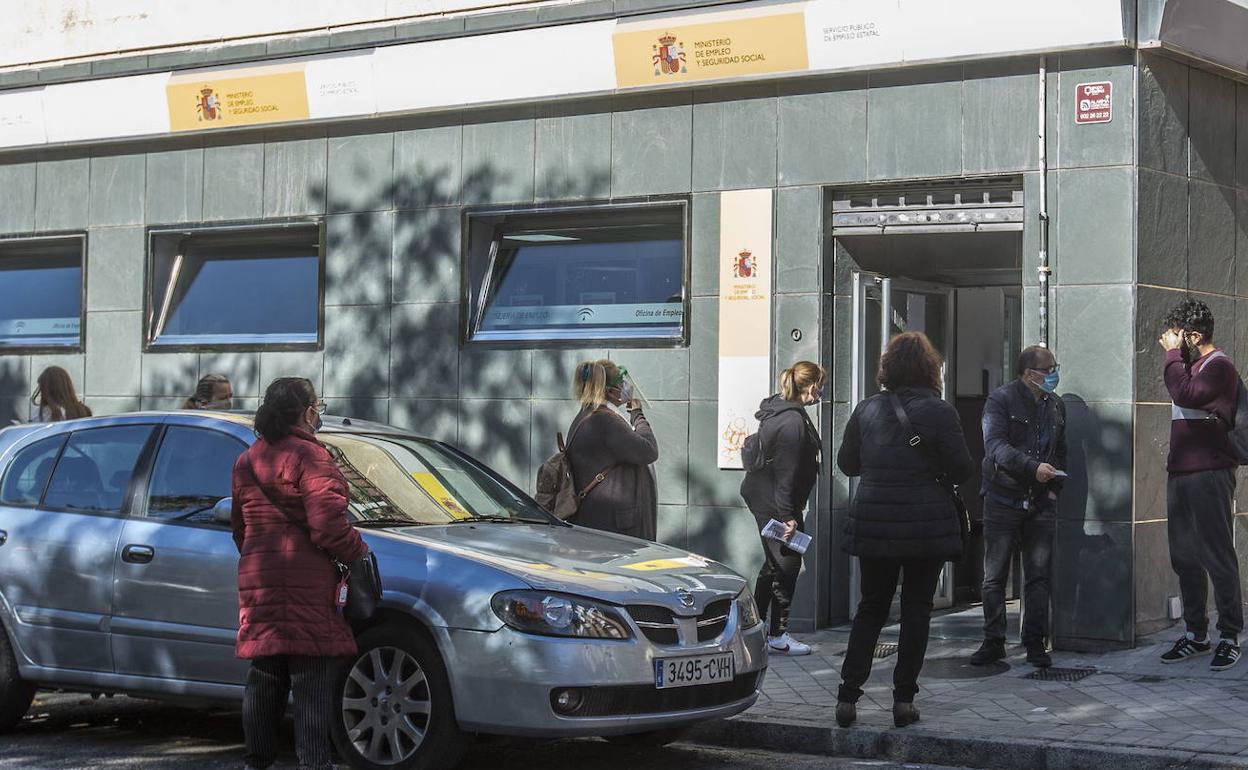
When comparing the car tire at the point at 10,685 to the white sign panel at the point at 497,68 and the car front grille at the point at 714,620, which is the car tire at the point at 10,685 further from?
the white sign panel at the point at 497,68

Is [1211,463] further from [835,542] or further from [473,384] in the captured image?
[473,384]

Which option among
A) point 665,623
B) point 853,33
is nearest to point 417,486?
point 665,623

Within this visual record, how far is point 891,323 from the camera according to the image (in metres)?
11.2

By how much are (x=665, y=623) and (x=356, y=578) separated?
1274 mm

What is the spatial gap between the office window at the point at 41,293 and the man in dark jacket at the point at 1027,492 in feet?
Result: 27.9

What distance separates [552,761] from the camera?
7.36 meters

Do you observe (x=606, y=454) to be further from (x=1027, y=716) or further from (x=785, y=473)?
(x=1027, y=716)

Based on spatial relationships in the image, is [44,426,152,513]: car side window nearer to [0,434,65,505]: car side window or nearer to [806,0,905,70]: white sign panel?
[0,434,65,505]: car side window

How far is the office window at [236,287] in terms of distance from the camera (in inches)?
525

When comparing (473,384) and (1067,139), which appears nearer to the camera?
(1067,139)

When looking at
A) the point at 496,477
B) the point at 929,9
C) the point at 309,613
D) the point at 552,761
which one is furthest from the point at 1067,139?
the point at 309,613

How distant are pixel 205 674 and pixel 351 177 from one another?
255 inches

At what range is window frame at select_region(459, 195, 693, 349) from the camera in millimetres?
11422

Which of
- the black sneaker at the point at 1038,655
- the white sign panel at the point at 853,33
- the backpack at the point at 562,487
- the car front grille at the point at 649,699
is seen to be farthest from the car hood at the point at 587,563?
the white sign panel at the point at 853,33
